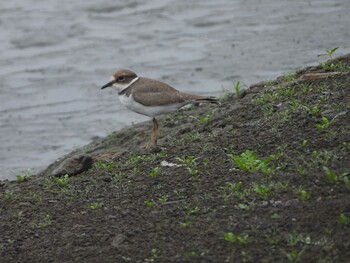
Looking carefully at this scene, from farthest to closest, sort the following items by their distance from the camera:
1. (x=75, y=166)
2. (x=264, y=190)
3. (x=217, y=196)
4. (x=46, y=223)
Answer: (x=75, y=166) → (x=46, y=223) → (x=217, y=196) → (x=264, y=190)

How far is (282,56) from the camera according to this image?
1769cm

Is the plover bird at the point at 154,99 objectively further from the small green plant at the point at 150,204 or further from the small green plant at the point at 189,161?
the small green plant at the point at 150,204

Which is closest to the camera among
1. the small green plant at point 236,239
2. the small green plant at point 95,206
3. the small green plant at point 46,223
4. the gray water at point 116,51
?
the small green plant at point 236,239

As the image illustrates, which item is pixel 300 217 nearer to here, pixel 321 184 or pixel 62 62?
pixel 321 184

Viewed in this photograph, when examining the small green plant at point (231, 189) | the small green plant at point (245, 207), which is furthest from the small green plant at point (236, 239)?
the small green plant at point (231, 189)

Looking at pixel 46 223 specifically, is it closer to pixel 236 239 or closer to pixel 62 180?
pixel 62 180

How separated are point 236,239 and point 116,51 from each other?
12628 mm

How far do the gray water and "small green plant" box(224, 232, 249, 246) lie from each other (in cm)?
786

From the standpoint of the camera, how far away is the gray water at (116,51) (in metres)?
16.1

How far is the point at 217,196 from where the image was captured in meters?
7.88

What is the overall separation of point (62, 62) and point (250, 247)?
41.1 feet

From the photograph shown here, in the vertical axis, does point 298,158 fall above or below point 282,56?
above

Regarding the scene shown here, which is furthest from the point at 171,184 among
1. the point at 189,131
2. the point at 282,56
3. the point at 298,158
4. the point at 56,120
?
the point at 282,56

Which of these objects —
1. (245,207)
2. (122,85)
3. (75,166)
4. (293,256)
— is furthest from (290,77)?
(293,256)
